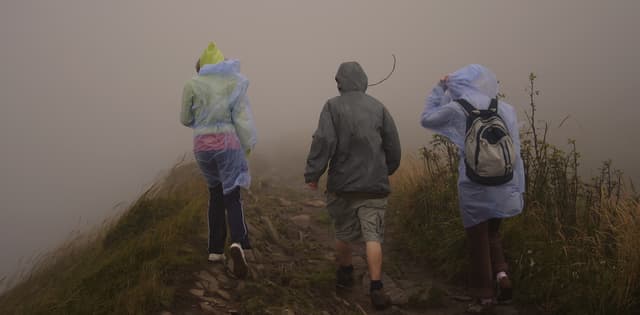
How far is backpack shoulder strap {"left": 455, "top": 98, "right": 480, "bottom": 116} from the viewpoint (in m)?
4.03

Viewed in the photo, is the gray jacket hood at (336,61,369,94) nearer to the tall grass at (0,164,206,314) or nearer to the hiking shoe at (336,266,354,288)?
the hiking shoe at (336,266,354,288)

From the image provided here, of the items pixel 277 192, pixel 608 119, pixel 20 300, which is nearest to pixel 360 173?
pixel 20 300

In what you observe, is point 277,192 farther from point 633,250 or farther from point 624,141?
point 624,141

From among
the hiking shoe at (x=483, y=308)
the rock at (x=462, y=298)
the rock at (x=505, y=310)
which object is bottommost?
the rock at (x=462, y=298)

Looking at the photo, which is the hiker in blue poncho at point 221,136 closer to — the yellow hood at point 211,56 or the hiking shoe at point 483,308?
the yellow hood at point 211,56

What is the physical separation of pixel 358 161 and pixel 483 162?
982 millimetres

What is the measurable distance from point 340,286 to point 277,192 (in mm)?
4796

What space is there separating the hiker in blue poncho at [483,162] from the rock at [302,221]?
10.5 feet

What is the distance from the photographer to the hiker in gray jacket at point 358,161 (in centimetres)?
425

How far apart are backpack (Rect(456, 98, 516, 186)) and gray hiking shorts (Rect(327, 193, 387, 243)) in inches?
32.5

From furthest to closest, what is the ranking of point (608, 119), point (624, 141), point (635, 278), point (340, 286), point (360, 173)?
point (608, 119), point (624, 141), point (340, 286), point (360, 173), point (635, 278)

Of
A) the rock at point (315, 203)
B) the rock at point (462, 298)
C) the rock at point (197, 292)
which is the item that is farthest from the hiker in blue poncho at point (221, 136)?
the rock at point (315, 203)

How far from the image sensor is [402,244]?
20.2 ft

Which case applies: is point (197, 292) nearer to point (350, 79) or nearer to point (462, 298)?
point (350, 79)
